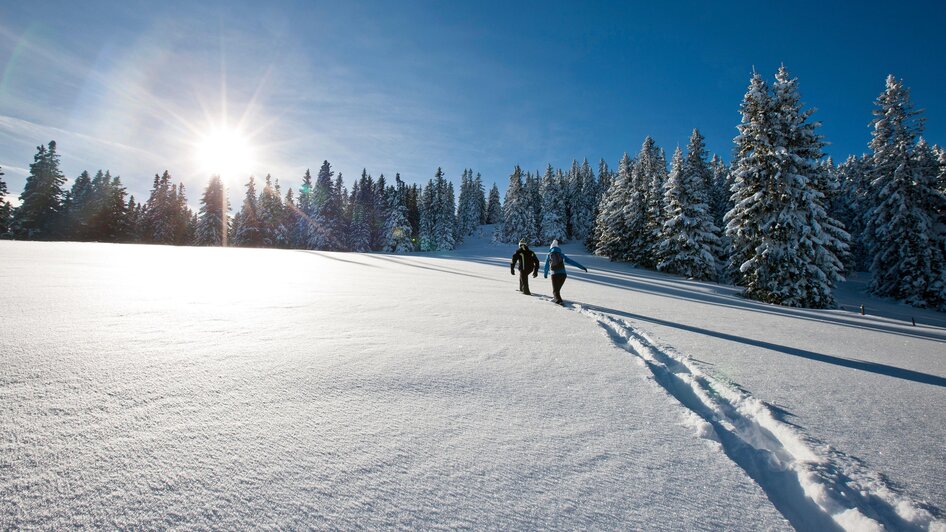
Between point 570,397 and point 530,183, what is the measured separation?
70523mm

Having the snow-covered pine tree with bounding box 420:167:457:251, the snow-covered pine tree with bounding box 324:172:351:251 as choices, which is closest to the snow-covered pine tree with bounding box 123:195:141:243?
the snow-covered pine tree with bounding box 324:172:351:251

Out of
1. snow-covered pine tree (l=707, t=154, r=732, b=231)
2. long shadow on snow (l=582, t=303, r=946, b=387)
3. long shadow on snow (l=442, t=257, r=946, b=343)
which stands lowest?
long shadow on snow (l=442, t=257, r=946, b=343)

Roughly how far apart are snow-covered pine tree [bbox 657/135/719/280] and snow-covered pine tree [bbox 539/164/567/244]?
37177mm

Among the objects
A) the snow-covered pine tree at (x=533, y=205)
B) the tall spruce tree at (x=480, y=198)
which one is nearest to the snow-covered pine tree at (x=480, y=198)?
the tall spruce tree at (x=480, y=198)

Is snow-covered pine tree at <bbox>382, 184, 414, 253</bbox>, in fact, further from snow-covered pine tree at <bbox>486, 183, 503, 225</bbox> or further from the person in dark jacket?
snow-covered pine tree at <bbox>486, 183, 503, 225</bbox>

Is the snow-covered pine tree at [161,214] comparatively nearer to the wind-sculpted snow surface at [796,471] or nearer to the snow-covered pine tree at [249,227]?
the snow-covered pine tree at [249,227]

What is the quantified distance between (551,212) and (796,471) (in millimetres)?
66498

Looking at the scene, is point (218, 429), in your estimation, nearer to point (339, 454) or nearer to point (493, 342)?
point (339, 454)

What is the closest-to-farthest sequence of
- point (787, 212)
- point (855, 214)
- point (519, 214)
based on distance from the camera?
point (787, 212), point (855, 214), point (519, 214)

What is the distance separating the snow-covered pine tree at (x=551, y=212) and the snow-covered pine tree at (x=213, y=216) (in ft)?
164

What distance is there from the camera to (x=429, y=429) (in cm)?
235

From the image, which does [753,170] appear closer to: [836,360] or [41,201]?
[836,360]

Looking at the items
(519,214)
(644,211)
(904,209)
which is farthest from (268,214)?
(904,209)

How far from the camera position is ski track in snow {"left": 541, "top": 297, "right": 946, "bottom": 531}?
1.92 m
